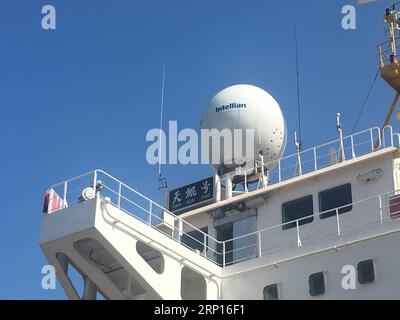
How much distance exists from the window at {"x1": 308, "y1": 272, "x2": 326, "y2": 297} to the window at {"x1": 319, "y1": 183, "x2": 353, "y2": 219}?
2511 millimetres

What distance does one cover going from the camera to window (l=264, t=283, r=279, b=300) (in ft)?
76.1

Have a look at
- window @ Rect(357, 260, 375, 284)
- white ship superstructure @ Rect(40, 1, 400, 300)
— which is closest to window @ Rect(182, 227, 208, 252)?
white ship superstructure @ Rect(40, 1, 400, 300)

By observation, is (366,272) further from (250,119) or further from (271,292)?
(250,119)

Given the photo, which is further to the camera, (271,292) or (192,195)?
(192,195)

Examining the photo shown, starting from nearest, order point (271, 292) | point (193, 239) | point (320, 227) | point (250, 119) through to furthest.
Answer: point (271, 292)
point (320, 227)
point (193, 239)
point (250, 119)

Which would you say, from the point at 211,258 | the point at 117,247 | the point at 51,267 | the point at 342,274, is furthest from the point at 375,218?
the point at 51,267

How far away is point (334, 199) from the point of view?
24844 mm

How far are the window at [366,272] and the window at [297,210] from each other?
353cm

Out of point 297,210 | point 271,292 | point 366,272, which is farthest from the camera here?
point 297,210

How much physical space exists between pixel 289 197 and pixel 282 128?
4581mm

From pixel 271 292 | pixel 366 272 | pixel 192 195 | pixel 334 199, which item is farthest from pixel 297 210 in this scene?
pixel 366 272

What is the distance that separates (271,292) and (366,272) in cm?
308
